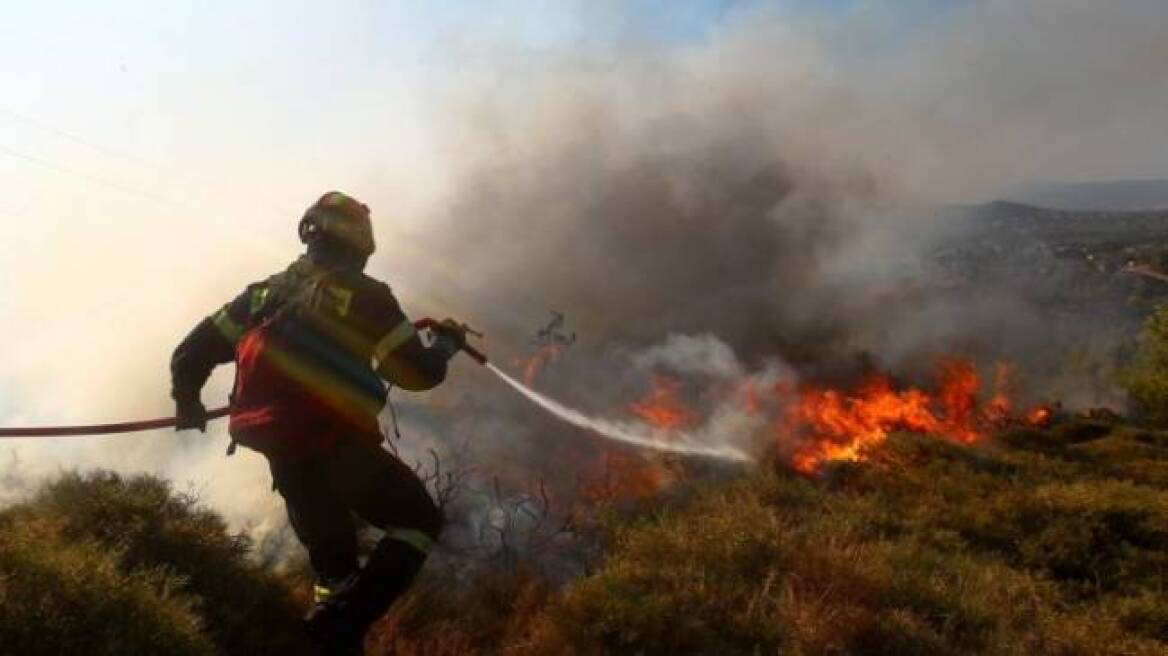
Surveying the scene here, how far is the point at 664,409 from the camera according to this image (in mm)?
16828

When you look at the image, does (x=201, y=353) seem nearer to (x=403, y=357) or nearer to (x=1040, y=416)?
(x=403, y=357)

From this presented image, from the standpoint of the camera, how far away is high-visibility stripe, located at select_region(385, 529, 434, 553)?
3.63m

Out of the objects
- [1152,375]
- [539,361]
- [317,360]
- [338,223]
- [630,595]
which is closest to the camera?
[317,360]

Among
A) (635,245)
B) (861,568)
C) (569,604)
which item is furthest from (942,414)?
(569,604)

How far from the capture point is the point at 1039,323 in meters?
37.0

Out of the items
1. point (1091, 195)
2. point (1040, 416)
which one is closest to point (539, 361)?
point (1040, 416)

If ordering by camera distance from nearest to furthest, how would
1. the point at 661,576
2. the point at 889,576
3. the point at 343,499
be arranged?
the point at 343,499 < the point at 661,576 < the point at 889,576

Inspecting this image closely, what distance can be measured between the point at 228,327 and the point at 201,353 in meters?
0.19

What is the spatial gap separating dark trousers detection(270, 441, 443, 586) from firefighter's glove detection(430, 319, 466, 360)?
559 millimetres

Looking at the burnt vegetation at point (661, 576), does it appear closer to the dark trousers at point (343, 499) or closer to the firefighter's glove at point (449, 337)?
the dark trousers at point (343, 499)

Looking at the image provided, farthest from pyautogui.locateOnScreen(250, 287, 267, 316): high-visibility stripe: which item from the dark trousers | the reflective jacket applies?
the dark trousers

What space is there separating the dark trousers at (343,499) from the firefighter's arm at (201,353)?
678 mm

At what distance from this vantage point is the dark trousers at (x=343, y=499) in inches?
140

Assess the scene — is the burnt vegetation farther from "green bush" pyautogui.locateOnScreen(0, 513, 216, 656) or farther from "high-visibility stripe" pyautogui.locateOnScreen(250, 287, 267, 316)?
"high-visibility stripe" pyautogui.locateOnScreen(250, 287, 267, 316)
